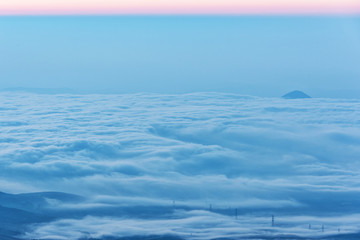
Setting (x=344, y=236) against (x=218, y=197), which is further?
(x=218, y=197)

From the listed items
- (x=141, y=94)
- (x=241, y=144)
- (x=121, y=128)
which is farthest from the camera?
(x=141, y=94)

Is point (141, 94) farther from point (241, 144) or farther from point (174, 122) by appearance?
point (241, 144)

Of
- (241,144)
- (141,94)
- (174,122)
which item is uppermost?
(141,94)

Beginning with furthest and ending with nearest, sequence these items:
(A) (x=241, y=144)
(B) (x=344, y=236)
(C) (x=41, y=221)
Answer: (A) (x=241, y=144)
(C) (x=41, y=221)
(B) (x=344, y=236)

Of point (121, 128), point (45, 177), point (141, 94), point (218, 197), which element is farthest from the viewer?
point (141, 94)

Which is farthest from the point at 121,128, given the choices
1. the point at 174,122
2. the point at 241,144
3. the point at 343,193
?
the point at 343,193

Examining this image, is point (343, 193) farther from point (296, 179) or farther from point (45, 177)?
point (45, 177)

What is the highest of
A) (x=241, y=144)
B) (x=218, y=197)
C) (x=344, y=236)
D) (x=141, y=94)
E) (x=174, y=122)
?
(x=141, y=94)

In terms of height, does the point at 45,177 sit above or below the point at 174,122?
below

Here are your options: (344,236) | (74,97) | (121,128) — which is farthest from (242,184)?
(74,97)
